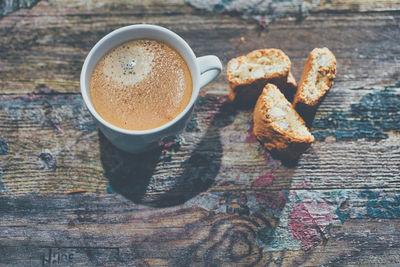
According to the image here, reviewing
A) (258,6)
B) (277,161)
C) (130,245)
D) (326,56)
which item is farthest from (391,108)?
(130,245)

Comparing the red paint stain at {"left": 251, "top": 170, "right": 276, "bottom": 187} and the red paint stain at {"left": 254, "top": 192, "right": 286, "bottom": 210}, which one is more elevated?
the red paint stain at {"left": 251, "top": 170, "right": 276, "bottom": 187}

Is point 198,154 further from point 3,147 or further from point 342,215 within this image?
point 3,147

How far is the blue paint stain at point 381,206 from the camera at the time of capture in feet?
3.04

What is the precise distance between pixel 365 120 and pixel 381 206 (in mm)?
223

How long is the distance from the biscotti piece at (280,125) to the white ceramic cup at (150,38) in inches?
6.4

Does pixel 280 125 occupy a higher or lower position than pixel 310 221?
higher

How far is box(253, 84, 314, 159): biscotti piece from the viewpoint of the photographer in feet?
2.83

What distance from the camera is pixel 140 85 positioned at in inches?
31.7

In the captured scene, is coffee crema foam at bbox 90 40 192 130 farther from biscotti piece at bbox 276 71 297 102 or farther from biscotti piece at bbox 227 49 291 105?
biscotti piece at bbox 276 71 297 102

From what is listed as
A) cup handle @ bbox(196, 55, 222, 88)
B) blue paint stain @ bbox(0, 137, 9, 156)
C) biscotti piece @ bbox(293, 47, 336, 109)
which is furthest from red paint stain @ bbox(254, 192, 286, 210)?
blue paint stain @ bbox(0, 137, 9, 156)

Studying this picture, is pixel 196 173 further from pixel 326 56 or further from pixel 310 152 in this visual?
pixel 326 56

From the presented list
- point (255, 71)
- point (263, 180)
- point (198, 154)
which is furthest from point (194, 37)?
point (263, 180)

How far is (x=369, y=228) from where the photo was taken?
918 millimetres

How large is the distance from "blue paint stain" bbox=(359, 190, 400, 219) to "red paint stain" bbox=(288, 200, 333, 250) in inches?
4.1
